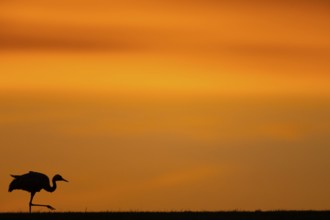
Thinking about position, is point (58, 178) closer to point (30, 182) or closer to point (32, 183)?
point (32, 183)

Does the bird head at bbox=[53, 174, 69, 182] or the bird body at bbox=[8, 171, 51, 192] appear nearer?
the bird body at bbox=[8, 171, 51, 192]

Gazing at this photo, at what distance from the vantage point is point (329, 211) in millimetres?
41969
